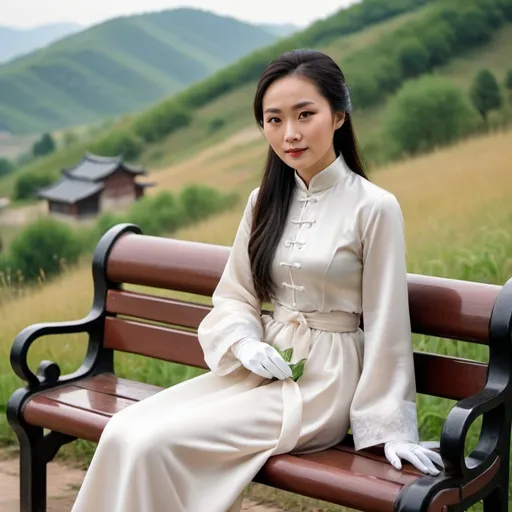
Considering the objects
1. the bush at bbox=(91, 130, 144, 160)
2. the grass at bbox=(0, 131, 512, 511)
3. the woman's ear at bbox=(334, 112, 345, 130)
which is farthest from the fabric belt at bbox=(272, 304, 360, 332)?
the bush at bbox=(91, 130, 144, 160)

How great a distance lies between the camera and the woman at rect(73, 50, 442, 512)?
282 cm

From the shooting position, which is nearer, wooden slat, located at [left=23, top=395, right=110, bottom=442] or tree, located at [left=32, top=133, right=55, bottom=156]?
wooden slat, located at [left=23, top=395, right=110, bottom=442]

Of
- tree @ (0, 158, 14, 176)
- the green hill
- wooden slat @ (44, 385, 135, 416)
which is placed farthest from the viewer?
tree @ (0, 158, 14, 176)

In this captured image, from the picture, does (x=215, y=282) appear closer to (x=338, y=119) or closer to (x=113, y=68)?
(x=338, y=119)

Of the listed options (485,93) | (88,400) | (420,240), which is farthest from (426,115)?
(88,400)

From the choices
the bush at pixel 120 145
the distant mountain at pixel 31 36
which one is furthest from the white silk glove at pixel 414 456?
the distant mountain at pixel 31 36

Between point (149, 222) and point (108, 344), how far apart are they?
2976mm

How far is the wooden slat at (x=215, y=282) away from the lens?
9.81 feet

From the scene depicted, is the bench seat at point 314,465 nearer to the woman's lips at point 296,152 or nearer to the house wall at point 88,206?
the woman's lips at point 296,152

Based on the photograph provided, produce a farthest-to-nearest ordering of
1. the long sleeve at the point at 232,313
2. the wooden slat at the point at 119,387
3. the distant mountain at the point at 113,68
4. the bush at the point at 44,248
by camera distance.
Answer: the distant mountain at the point at 113,68 → the bush at the point at 44,248 → the wooden slat at the point at 119,387 → the long sleeve at the point at 232,313

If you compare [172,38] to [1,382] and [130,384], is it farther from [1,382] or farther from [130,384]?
[130,384]

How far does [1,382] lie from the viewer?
17.3ft

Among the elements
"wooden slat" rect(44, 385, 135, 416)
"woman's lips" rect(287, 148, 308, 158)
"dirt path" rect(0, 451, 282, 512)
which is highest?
"woman's lips" rect(287, 148, 308, 158)

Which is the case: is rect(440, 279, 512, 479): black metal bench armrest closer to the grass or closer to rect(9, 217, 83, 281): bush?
the grass
